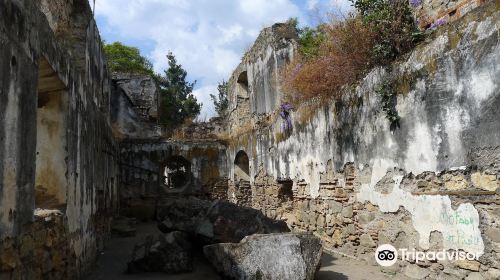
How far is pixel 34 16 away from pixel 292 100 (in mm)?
5987

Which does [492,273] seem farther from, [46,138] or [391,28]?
[46,138]

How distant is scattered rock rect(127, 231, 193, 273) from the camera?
242 inches

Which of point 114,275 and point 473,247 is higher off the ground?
point 473,247

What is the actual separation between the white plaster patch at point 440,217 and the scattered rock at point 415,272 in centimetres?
29

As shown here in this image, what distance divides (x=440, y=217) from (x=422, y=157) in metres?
0.71

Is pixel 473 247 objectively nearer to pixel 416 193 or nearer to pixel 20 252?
pixel 416 193

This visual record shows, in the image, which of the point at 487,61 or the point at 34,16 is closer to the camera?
the point at 34,16

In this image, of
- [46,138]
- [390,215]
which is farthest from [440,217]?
[46,138]

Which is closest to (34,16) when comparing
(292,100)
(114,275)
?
(114,275)

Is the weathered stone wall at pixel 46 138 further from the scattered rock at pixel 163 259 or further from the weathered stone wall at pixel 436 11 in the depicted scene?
the weathered stone wall at pixel 436 11

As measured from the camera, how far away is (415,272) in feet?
17.0

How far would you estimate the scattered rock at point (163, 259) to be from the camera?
6141mm

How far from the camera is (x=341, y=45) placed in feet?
21.4
